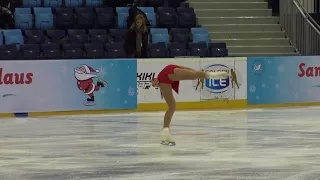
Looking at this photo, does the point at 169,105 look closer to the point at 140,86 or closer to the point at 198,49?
the point at 140,86

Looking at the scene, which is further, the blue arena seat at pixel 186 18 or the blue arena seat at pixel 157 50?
the blue arena seat at pixel 186 18

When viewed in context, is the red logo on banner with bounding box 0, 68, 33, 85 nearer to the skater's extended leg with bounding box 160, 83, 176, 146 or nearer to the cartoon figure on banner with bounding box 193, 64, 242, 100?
the cartoon figure on banner with bounding box 193, 64, 242, 100

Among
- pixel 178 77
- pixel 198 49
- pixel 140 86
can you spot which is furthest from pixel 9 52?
pixel 178 77

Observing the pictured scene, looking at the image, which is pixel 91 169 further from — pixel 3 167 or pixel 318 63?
pixel 318 63

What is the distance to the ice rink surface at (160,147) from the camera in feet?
24.1

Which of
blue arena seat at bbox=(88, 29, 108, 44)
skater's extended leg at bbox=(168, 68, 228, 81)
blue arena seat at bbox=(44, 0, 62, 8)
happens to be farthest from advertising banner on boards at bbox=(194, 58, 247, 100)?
skater's extended leg at bbox=(168, 68, 228, 81)

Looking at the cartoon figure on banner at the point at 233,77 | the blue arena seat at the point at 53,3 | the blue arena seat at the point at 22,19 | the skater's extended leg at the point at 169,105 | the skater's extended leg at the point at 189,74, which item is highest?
the blue arena seat at the point at 53,3

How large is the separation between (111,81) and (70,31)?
2.91m

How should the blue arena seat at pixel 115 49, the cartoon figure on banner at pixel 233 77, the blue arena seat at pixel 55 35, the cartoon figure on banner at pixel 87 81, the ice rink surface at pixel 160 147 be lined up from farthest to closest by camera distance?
the blue arena seat at pixel 55 35 → the blue arena seat at pixel 115 49 → the cartoon figure on banner at pixel 233 77 → the cartoon figure on banner at pixel 87 81 → the ice rink surface at pixel 160 147

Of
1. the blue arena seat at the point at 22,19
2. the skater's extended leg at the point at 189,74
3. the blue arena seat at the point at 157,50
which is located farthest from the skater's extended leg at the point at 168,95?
the blue arena seat at the point at 22,19

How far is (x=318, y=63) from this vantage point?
1636cm

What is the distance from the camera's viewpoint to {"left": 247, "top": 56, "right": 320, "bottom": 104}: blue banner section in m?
15.8

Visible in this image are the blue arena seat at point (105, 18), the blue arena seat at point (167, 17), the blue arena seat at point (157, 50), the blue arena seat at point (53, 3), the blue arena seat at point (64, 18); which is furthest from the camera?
the blue arena seat at point (167, 17)

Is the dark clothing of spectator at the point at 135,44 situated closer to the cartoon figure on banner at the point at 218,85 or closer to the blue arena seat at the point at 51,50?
the cartoon figure on banner at the point at 218,85
